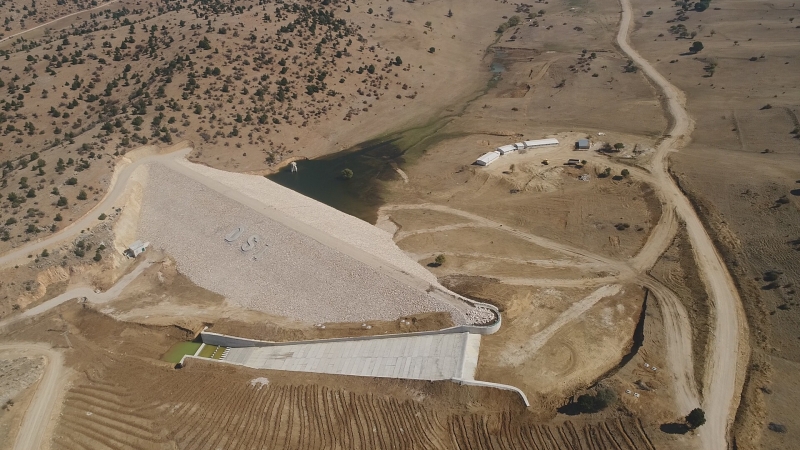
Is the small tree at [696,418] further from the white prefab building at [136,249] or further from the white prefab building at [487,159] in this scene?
the white prefab building at [136,249]

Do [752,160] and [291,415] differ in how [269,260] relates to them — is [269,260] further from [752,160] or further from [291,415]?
[752,160]

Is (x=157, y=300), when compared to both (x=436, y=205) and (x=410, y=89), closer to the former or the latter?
(x=436, y=205)

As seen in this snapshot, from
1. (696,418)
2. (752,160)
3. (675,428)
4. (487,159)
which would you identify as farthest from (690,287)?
(487,159)

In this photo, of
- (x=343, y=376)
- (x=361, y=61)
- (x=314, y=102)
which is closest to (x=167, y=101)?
(x=314, y=102)

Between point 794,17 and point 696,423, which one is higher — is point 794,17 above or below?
above

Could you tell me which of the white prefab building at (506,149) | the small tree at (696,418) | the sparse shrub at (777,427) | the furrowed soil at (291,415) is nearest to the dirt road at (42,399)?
the furrowed soil at (291,415)
